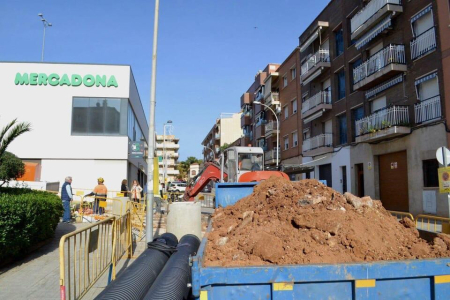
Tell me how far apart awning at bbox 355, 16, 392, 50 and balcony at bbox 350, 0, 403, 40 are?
0.23m

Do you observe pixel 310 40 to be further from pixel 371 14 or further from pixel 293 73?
pixel 371 14

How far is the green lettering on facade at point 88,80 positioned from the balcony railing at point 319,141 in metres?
16.2

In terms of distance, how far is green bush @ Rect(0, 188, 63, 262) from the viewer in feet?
20.1

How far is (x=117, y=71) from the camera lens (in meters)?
22.0

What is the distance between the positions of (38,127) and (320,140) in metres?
19.0

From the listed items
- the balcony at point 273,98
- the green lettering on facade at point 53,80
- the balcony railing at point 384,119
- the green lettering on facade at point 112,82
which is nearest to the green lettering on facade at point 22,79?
the green lettering on facade at point 53,80

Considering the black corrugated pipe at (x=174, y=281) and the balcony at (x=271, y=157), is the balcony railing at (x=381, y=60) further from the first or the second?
the black corrugated pipe at (x=174, y=281)

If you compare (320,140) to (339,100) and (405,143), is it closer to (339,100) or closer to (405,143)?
(339,100)

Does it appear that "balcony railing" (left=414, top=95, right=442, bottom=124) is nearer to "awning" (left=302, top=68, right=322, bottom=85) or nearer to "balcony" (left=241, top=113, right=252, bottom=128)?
"awning" (left=302, top=68, right=322, bottom=85)

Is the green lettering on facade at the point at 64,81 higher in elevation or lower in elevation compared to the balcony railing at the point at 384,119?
higher

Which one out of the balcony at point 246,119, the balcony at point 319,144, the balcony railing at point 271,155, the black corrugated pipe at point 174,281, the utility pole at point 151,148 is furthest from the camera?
the balcony at point 246,119

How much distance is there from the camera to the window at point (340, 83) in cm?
2552

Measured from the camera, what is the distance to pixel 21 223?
6.64 m

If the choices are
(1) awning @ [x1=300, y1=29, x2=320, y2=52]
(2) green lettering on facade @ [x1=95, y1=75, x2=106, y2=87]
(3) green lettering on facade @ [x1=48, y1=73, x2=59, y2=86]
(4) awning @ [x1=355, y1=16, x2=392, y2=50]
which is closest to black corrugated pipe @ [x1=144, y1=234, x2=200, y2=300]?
(2) green lettering on facade @ [x1=95, y1=75, x2=106, y2=87]
